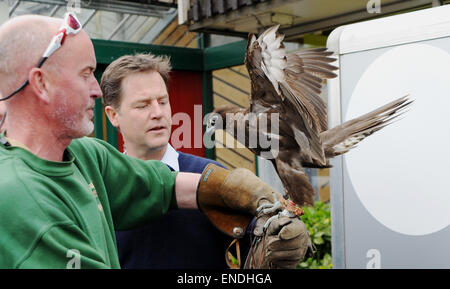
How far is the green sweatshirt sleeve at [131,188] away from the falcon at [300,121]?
3.05 ft

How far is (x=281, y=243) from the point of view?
60.9 inches

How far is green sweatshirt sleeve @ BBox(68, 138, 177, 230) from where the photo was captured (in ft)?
5.47

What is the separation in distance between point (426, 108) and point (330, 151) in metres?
0.59

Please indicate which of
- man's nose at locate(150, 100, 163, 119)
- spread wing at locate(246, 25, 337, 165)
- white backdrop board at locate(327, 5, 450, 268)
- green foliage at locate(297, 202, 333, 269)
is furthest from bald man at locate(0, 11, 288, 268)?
green foliage at locate(297, 202, 333, 269)

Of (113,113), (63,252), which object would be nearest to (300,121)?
(113,113)

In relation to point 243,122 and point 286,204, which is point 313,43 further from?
point 286,204

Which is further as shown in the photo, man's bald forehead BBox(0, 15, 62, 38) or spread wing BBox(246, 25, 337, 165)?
spread wing BBox(246, 25, 337, 165)

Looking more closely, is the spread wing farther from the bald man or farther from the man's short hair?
the bald man

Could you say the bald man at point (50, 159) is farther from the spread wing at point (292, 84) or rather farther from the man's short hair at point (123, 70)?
the spread wing at point (292, 84)

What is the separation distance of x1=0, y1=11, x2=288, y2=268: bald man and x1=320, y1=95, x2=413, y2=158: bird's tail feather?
141 centimetres

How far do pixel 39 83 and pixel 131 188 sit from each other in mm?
543

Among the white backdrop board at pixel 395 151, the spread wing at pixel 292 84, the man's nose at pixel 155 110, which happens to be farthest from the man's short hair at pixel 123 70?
the white backdrop board at pixel 395 151

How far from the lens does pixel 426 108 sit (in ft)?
9.04
